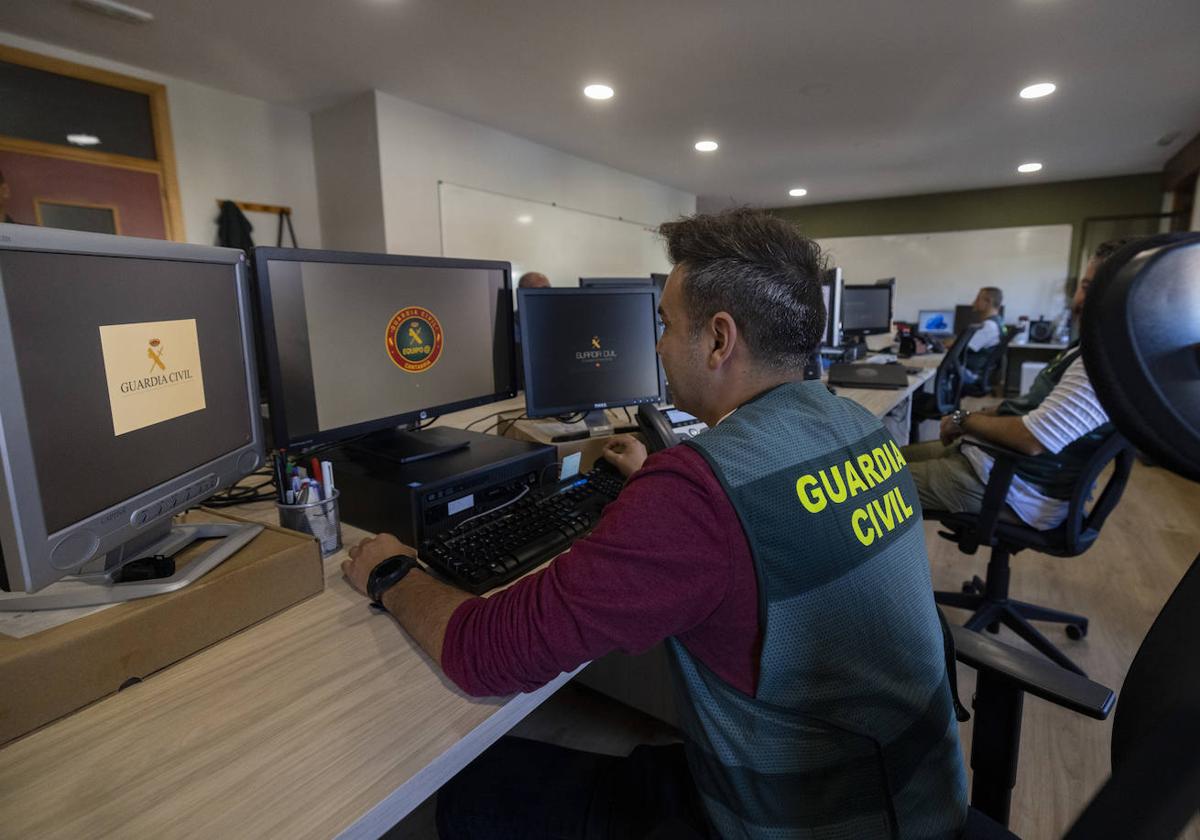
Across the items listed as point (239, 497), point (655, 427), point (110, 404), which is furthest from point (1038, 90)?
point (110, 404)

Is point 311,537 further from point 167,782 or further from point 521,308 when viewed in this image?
point 521,308

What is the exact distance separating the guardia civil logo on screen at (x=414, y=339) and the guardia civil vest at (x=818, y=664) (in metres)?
0.82

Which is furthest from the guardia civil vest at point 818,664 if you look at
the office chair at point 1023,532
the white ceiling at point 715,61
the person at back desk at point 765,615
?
the white ceiling at point 715,61

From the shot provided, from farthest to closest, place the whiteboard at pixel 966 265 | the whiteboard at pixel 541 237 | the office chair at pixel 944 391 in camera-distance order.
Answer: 1. the whiteboard at pixel 966 265
2. the whiteboard at pixel 541 237
3. the office chair at pixel 944 391

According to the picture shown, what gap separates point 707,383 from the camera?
90 centimetres

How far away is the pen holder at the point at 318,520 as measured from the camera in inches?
40.1

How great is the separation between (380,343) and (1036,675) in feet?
4.17

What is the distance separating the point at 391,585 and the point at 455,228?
4.16m

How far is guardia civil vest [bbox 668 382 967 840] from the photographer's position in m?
0.65

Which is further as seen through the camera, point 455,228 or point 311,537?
point 455,228

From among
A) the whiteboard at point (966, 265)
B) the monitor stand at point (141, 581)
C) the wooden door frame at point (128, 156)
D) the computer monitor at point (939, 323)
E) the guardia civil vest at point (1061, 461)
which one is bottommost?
the guardia civil vest at point (1061, 461)

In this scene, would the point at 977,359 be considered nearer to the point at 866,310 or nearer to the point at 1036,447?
the point at 866,310

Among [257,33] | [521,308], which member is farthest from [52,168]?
[521,308]

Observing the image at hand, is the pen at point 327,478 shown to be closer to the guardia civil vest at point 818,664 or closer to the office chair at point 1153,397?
the guardia civil vest at point 818,664
